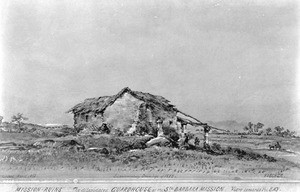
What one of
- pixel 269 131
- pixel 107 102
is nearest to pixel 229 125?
pixel 269 131

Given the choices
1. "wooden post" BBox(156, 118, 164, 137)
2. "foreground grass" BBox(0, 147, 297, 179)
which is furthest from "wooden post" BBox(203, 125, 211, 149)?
"wooden post" BBox(156, 118, 164, 137)

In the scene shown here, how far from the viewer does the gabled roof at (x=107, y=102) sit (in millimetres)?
7094

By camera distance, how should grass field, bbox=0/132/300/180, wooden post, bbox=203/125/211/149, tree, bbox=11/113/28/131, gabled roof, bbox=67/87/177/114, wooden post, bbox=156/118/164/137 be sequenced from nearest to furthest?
grass field, bbox=0/132/300/180
tree, bbox=11/113/28/131
gabled roof, bbox=67/87/177/114
wooden post, bbox=156/118/164/137
wooden post, bbox=203/125/211/149

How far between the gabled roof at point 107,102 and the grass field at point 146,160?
406 millimetres

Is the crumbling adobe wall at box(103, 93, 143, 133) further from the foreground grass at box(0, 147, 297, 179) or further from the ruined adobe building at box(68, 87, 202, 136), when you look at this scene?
the foreground grass at box(0, 147, 297, 179)

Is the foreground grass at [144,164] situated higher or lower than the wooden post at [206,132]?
lower

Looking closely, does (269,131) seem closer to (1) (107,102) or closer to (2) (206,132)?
(2) (206,132)

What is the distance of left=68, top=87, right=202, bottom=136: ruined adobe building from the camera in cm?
711

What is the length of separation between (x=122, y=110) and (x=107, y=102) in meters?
0.25

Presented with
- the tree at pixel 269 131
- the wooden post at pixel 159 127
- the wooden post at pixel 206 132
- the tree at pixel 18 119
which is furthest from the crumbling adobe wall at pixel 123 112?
the tree at pixel 269 131

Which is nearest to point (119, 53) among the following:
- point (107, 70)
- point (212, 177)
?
point (107, 70)

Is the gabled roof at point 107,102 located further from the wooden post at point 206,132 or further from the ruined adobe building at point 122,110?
the wooden post at point 206,132

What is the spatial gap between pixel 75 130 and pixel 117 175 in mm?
922

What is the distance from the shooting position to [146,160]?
7008 mm
